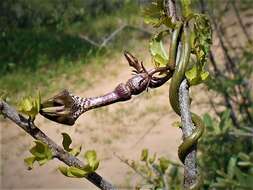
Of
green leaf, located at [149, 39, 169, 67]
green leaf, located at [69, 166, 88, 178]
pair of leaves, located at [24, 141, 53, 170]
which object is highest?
green leaf, located at [149, 39, 169, 67]

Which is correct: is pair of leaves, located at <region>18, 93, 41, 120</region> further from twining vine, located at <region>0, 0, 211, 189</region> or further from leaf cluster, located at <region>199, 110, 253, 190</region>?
leaf cluster, located at <region>199, 110, 253, 190</region>

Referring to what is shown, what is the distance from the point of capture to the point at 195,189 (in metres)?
0.50

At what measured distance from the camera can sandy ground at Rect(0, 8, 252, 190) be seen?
187 inches

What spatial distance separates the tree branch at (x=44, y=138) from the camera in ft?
1.53

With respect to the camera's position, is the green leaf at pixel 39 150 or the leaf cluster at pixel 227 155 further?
the leaf cluster at pixel 227 155

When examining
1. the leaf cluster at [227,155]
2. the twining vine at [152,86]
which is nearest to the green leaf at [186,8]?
the twining vine at [152,86]

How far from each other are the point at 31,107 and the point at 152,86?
11 cm

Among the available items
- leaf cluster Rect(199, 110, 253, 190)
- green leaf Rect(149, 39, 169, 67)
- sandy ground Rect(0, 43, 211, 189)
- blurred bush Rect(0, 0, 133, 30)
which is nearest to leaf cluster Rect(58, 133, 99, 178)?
green leaf Rect(149, 39, 169, 67)

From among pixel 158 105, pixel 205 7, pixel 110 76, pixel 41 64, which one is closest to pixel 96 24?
pixel 41 64

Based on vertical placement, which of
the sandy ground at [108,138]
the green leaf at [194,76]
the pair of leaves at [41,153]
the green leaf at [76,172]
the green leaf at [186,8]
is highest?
→ the green leaf at [186,8]

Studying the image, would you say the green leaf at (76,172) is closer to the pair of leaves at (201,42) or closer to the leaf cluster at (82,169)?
the leaf cluster at (82,169)

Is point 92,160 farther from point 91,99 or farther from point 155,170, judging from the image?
point 155,170

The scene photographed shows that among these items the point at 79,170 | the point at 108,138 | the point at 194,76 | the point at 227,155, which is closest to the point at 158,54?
the point at 194,76

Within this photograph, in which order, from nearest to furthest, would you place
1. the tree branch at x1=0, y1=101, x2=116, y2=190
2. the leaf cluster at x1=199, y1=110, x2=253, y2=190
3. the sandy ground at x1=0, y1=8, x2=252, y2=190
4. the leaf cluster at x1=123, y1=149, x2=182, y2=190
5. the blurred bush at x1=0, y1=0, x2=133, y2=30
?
the tree branch at x1=0, y1=101, x2=116, y2=190
the leaf cluster at x1=123, y1=149, x2=182, y2=190
the leaf cluster at x1=199, y1=110, x2=253, y2=190
the sandy ground at x1=0, y1=8, x2=252, y2=190
the blurred bush at x1=0, y1=0, x2=133, y2=30
